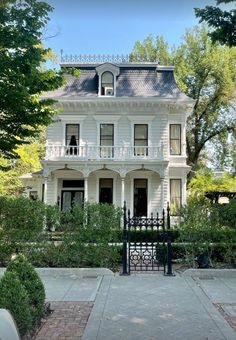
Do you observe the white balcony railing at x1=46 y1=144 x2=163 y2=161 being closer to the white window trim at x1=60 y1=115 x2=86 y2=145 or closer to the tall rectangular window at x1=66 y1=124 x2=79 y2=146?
the tall rectangular window at x1=66 y1=124 x2=79 y2=146

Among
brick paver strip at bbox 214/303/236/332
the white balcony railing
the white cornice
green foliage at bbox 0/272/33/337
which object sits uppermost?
the white cornice

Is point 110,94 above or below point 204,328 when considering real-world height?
above

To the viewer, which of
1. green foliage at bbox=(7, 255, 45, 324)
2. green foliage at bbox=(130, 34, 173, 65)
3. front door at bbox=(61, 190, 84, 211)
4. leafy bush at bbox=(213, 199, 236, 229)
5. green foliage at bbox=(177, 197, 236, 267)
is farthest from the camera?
green foliage at bbox=(130, 34, 173, 65)

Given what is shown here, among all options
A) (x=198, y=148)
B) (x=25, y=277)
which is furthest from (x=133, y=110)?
(x=25, y=277)

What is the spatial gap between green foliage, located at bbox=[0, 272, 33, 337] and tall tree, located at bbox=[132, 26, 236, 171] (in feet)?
99.8

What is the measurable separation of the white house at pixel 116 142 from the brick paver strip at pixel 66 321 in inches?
662

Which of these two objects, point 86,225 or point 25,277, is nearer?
point 25,277

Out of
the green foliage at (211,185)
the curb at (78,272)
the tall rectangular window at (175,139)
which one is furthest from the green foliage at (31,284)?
the tall rectangular window at (175,139)

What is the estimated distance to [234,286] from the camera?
349 inches

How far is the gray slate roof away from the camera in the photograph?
979 inches

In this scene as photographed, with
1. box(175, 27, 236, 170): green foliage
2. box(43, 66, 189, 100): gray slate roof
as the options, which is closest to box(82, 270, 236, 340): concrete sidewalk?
box(43, 66, 189, 100): gray slate roof

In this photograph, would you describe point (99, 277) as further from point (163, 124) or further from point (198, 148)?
point (198, 148)

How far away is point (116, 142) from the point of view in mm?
24906

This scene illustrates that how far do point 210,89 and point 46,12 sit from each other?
27609 mm
